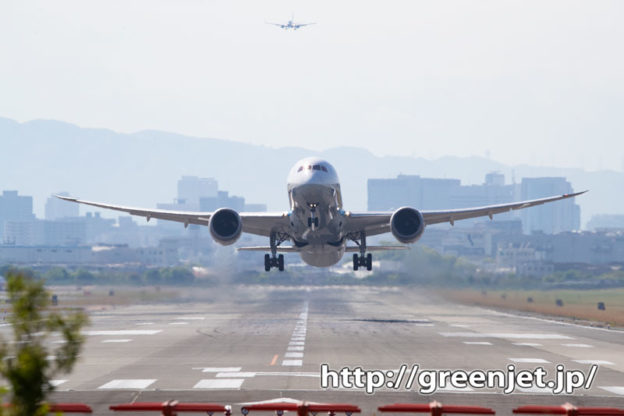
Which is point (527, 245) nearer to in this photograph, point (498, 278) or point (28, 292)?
point (498, 278)

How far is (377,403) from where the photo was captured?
64.8 ft

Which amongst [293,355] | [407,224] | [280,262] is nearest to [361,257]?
[280,262]

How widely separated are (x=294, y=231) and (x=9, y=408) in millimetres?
33998

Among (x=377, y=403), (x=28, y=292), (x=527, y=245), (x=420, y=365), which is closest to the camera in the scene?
(x=28, y=292)

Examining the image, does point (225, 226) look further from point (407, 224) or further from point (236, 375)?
point (236, 375)

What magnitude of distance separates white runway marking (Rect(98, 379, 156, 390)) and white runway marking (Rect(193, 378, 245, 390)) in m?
1.28

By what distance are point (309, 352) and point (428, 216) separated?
55.6ft

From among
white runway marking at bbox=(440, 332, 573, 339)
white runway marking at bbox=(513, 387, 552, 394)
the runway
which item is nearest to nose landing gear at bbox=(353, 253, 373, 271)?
the runway

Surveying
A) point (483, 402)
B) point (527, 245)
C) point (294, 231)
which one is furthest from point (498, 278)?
point (527, 245)

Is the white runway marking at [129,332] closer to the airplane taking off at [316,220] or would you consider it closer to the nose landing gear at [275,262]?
the airplane taking off at [316,220]

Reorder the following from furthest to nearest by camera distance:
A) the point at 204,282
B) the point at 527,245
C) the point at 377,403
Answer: the point at 527,245, the point at 204,282, the point at 377,403

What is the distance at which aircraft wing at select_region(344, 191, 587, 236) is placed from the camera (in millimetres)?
44875

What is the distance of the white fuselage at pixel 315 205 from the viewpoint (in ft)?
135

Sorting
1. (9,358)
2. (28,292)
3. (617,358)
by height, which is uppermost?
(28,292)
